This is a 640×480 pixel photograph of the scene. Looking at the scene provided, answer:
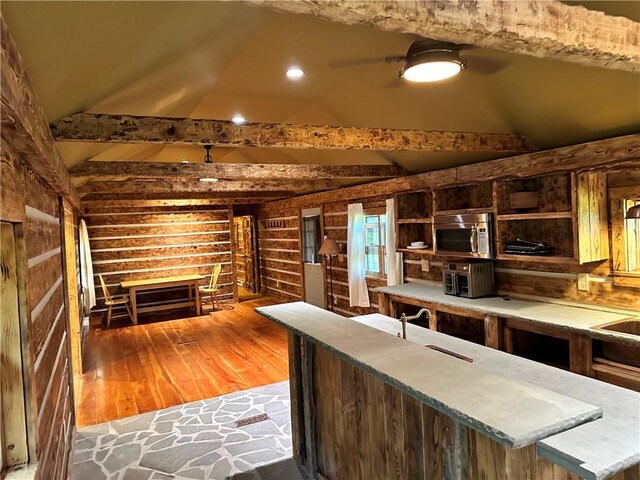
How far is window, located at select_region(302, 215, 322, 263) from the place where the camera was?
788 centimetres

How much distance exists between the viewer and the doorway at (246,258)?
10.4 m

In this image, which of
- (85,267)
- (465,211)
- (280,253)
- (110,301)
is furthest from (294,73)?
(280,253)

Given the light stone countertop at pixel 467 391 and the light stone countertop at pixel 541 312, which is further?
the light stone countertop at pixel 541 312

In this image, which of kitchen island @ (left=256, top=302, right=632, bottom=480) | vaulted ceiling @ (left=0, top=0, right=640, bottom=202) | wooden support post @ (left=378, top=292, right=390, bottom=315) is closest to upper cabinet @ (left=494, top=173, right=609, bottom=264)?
vaulted ceiling @ (left=0, top=0, right=640, bottom=202)

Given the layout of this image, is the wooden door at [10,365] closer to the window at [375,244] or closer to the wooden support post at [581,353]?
the wooden support post at [581,353]

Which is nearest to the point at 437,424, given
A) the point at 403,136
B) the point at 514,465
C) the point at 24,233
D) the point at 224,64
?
the point at 514,465

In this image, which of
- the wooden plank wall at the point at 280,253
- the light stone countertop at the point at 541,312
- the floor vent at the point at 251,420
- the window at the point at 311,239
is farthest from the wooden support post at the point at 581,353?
the wooden plank wall at the point at 280,253

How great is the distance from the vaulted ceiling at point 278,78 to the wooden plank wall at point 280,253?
3807 mm

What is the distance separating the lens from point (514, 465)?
1462 millimetres

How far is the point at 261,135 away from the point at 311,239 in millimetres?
5136

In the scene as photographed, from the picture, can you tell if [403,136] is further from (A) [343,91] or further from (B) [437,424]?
(B) [437,424]

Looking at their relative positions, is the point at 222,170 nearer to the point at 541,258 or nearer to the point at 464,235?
the point at 464,235

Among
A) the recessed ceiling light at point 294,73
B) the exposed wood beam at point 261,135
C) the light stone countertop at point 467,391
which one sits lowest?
the light stone countertop at point 467,391

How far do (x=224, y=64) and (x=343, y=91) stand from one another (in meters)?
1.47
